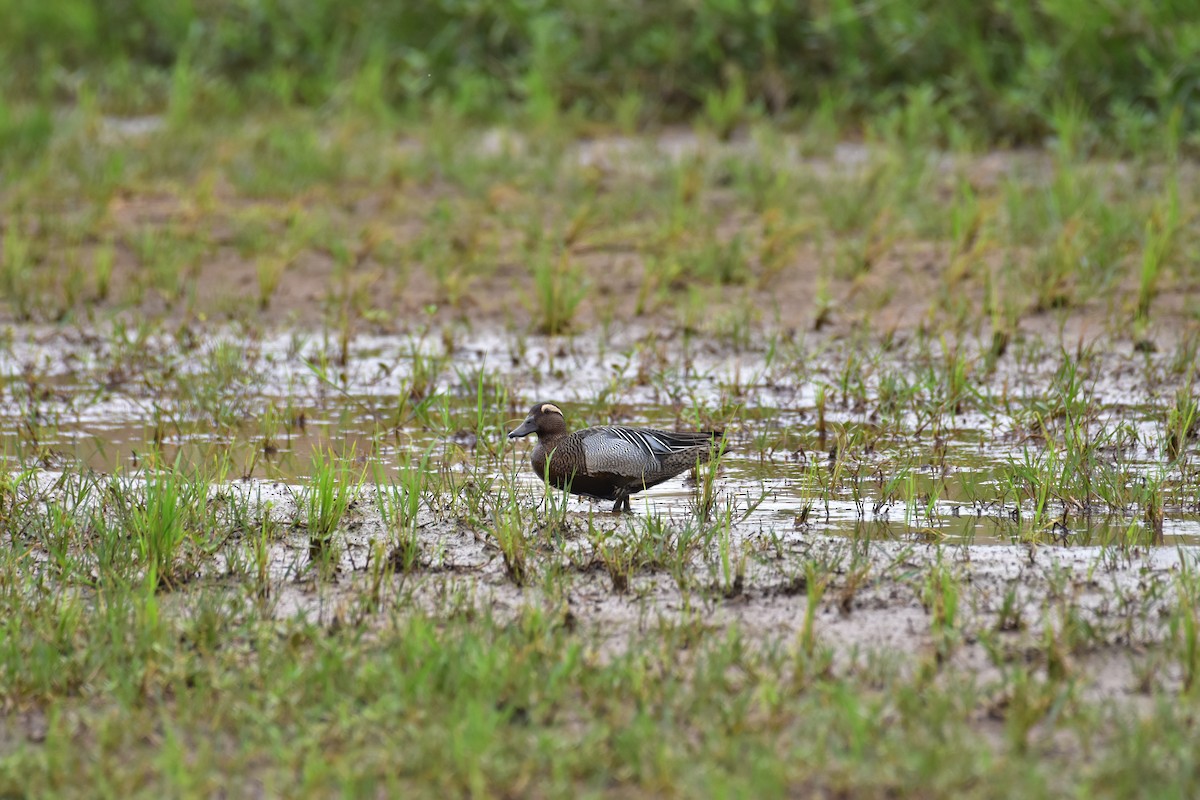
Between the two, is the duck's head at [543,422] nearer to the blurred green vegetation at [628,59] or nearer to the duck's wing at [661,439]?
the duck's wing at [661,439]

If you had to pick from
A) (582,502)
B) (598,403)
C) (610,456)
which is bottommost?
(582,502)

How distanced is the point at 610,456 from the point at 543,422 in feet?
1.09

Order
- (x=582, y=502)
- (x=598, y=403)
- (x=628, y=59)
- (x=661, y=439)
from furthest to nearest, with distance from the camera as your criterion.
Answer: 1. (x=628, y=59)
2. (x=598, y=403)
3. (x=582, y=502)
4. (x=661, y=439)

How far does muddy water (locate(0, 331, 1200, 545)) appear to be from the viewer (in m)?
5.08

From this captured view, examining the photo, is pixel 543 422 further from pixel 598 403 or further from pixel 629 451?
pixel 598 403

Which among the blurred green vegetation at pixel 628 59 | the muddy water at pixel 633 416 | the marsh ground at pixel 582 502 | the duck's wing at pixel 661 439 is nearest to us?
the marsh ground at pixel 582 502

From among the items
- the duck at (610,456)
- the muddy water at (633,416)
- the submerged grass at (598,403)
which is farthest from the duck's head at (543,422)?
the submerged grass at (598,403)

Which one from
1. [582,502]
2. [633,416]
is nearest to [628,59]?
[633,416]

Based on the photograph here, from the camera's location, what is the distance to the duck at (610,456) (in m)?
5.16

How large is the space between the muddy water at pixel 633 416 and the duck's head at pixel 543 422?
0.40 ft

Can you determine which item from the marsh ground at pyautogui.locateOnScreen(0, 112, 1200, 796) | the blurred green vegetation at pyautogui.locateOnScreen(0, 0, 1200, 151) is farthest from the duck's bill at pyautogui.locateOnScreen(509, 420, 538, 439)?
the blurred green vegetation at pyautogui.locateOnScreen(0, 0, 1200, 151)

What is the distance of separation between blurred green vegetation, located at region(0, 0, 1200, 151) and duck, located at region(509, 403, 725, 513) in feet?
17.6

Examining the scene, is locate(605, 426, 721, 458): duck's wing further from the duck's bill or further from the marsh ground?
the duck's bill

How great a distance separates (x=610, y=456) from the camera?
5.15 metres
